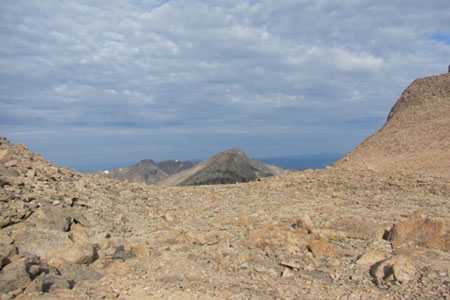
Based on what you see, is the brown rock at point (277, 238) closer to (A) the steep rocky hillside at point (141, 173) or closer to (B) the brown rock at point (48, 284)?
(B) the brown rock at point (48, 284)

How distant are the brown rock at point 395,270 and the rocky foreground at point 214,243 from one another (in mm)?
15

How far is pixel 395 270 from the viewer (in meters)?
4.88

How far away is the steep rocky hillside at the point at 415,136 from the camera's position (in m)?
17.7

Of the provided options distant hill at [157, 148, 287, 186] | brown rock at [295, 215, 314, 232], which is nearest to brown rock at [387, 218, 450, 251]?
brown rock at [295, 215, 314, 232]

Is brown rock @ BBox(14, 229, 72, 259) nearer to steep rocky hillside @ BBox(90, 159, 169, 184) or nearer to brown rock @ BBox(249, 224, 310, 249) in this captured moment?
brown rock @ BBox(249, 224, 310, 249)

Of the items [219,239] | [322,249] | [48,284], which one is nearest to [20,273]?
[48,284]

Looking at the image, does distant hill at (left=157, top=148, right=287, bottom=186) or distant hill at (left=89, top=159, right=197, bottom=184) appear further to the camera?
distant hill at (left=89, top=159, right=197, bottom=184)

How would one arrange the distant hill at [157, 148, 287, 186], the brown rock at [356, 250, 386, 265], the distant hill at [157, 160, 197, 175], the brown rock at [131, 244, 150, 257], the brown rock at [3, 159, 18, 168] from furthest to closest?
the distant hill at [157, 160, 197, 175]
the distant hill at [157, 148, 287, 186]
the brown rock at [3, 159, 18, 168]
the brown rock at [131, 244, 150, 257]
the brown rock at [356, 250, 386, 265]

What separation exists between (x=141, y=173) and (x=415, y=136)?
29.6 metres

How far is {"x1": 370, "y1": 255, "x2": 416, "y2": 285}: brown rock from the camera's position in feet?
15.8

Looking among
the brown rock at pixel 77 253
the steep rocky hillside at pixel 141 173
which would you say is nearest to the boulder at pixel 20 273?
the brown rock at pixel 77 253

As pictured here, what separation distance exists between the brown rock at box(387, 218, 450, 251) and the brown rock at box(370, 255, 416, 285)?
133 cm

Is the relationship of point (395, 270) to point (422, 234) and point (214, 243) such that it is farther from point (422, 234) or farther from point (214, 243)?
point (214, 243)

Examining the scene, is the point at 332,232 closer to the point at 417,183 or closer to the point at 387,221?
the point at 387,221
